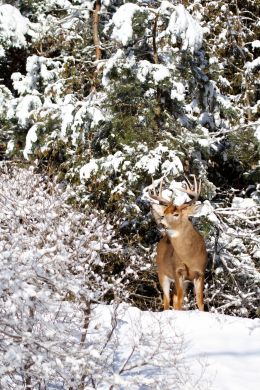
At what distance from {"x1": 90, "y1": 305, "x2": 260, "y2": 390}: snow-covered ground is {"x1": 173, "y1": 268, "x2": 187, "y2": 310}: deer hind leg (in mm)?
1796

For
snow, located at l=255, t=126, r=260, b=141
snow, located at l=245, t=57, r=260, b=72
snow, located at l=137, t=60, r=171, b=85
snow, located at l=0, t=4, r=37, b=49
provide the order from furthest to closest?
1. snow, located at l=245, t=57, r=260, b=72
2. snow, located at l=0, t=4, r=37, b=49
3. snow, located at l=255, t=126, r=260, b=141
4. snow, located at l=137, t=60, r=171, b=85

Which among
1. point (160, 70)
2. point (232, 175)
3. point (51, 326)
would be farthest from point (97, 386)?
point (232, 175)

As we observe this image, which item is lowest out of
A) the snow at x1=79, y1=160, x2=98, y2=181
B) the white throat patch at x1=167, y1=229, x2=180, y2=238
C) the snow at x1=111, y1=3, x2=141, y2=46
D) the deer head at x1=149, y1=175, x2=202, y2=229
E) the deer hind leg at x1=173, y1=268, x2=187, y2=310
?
the snow at x1=79, y1=160, x2=98, y2=181

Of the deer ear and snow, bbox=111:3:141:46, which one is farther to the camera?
snow, bbox=111:3:141:46

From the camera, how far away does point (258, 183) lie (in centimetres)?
1486

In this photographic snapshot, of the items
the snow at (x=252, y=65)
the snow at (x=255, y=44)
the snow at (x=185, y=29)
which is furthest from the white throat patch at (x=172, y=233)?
the snow at (x=255, y=44)

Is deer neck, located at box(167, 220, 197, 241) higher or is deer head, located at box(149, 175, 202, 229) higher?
deer head, located at box(149, 175, 202, 229)

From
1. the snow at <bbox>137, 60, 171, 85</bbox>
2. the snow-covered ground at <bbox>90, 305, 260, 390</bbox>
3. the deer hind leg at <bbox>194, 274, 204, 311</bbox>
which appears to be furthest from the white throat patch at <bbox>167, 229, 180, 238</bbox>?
the snow at <bbox>137, 60, 171, 85</bbox>

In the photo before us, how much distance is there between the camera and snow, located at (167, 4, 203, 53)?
40.5 feet

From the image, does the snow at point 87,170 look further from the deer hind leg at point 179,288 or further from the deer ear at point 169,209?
the deer hind leg at point 179,288

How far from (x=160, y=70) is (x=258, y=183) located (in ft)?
11.9

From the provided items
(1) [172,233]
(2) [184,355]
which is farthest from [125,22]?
(2) [184,355]

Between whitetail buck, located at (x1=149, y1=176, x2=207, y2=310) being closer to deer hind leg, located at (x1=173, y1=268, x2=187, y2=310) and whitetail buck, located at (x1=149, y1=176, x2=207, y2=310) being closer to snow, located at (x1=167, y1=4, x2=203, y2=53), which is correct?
deer hind leg, located at (x1=173, y1=268, x2=187, y2=310)

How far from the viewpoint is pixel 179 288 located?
28.5 ft
